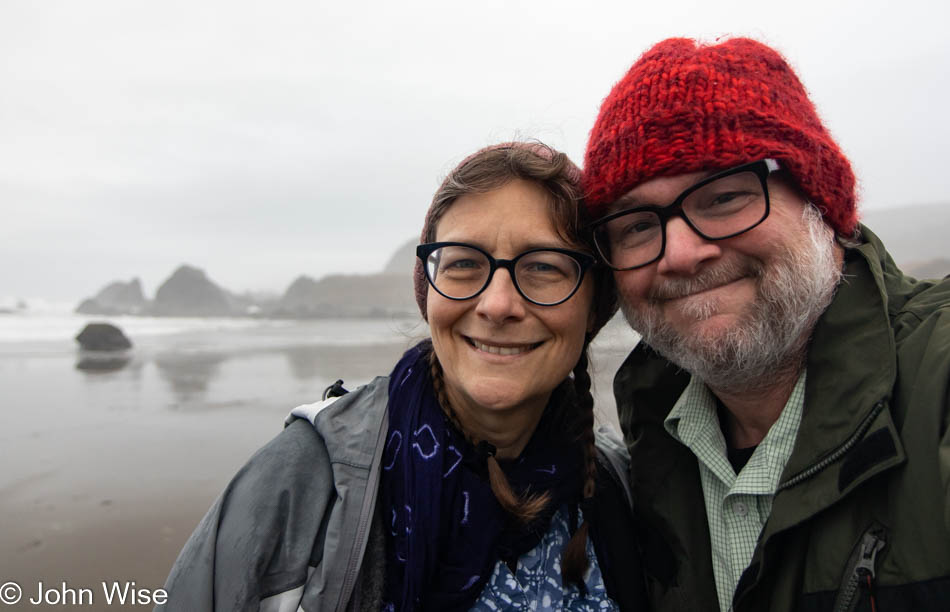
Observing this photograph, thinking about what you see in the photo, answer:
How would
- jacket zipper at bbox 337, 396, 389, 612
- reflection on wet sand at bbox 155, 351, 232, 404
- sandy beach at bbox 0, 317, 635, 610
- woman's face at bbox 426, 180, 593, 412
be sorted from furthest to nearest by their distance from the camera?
reflection on wet sand at bbox 155, 351, 232, 404 → sandy beach at bbox 0, 317, 635, 610 → woman's face at bbox 426, 180, 593, 412 → jacket zipper at bbox 337, 396, 389, 612

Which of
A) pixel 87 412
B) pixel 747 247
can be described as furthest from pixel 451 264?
pixel 87 412

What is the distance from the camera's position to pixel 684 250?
5.34 feet

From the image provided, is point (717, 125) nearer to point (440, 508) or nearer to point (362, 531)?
point (440, 508)

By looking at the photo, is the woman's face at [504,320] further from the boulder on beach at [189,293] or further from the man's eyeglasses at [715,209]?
the boulder on beach at [189,293]

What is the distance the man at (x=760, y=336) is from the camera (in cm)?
129

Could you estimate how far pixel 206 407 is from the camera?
820 centimetres

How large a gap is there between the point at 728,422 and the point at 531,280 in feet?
3.12

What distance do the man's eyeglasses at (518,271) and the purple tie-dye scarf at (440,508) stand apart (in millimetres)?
410

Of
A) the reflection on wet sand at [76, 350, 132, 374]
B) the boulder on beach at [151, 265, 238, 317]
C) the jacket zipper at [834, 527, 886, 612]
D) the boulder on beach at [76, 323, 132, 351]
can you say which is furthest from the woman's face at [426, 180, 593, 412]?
the boulder on beach at [151, 265, 238, 317]

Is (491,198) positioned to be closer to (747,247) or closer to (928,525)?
(747,247)

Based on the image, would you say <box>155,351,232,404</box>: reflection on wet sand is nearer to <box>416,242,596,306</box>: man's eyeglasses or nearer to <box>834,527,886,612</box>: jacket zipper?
<box>416,242,596,306</box>: man's eyeglasses

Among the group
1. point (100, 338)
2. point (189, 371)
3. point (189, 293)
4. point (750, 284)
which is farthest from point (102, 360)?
point (189, 293)

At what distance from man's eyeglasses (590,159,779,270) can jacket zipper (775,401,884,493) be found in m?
0.61

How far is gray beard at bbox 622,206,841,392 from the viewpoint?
5.24 feet
